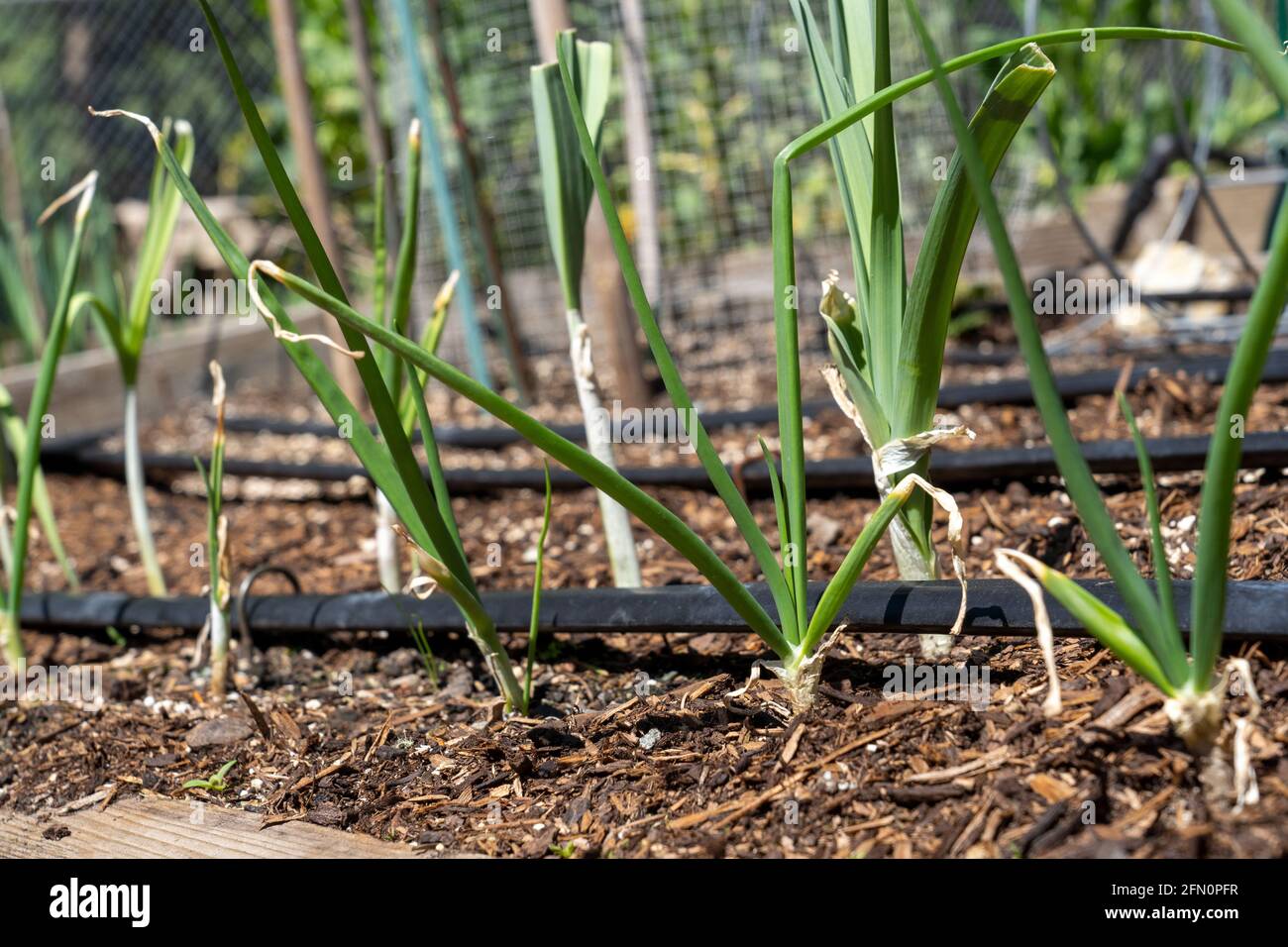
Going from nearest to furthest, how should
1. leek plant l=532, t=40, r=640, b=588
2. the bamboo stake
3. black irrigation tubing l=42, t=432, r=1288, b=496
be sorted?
leek plant l=532, t=40, r=640, b=588 → black irrigation tubing l=42, t=432, r=1288, b=496 → the bamboo stake

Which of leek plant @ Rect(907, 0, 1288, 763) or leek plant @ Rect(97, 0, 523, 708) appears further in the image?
leek plant @ Rect(97, 0, 523, 708)

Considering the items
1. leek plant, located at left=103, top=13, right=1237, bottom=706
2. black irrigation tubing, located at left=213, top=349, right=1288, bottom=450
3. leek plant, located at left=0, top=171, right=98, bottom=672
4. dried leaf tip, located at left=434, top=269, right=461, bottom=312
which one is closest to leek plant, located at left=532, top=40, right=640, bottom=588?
dried leaf tip, located at left=434, top=269, right=461, bottom=312

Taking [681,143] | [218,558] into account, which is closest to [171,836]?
[218,558]

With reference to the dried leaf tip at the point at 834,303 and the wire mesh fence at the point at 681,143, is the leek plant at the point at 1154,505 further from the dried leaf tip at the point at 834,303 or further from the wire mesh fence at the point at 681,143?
the wire mesh fence at the point at 681,143

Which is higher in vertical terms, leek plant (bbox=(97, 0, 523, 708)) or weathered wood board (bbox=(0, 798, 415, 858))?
leek plant (bbox=(97, 0, 523, 708))

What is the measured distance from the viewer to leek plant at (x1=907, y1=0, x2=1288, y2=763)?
903mm

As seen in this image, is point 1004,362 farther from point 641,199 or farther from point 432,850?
point 432,850

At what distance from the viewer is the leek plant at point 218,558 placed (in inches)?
70.2

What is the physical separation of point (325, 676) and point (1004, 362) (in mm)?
2394

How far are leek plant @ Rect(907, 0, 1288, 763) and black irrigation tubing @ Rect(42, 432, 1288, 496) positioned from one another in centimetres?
97

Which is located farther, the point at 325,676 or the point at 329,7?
the point at 329,7

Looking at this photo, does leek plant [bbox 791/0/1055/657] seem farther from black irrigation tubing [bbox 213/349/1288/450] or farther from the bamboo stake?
the bamboo stake

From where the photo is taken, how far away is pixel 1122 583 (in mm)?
1037
